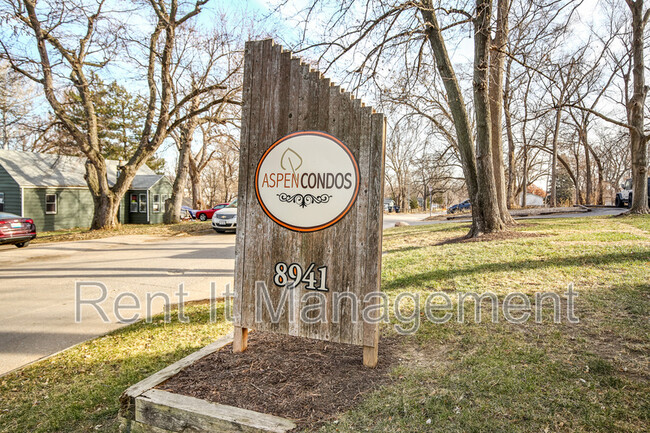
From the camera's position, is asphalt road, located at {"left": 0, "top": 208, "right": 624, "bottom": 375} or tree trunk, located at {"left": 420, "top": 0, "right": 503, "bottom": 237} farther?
tree trunk, located at {"left": 420, "top": 0, "right": 503, "bottom": 237}

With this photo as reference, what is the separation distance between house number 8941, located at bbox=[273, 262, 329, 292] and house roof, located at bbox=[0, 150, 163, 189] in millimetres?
24014

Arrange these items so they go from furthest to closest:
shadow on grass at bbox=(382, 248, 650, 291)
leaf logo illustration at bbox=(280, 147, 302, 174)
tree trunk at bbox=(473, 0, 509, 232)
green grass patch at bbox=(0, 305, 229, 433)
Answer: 1. tree trunk at bbox=(473, 0, 509, 232)
2. shadow on grass at bbox=(382, 248, 650, 291)
3. leaf logo illustration at bbox=(280, 147, 302, 174)
4. green grass patch at bbox=(0, 305, 229, 433)

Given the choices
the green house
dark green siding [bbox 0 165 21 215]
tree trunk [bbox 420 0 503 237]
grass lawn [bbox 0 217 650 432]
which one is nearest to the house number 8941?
grass lawn [bbox 0 217 650 432]

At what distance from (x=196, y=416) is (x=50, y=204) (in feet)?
86.6

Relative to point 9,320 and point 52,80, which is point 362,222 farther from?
point 52,80

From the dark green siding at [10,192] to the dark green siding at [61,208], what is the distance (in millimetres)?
437

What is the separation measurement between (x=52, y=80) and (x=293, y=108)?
64.5 feet

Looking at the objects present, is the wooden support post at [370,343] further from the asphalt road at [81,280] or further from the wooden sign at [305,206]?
the asphalt road at [81,280]

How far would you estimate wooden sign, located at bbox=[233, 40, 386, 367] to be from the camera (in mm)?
3184

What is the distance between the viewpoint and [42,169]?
24.7 metres

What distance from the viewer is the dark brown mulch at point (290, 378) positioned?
9.15 ft

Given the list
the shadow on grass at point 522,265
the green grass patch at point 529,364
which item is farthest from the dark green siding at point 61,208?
the green grass patch at point 529,364

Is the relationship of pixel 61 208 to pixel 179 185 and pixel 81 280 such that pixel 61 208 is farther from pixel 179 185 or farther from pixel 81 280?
pixel 81 280

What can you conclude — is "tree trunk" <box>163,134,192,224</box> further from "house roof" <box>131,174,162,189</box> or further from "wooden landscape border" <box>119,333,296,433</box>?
"wooden landscape border" <box>119,333,296,433</box>
